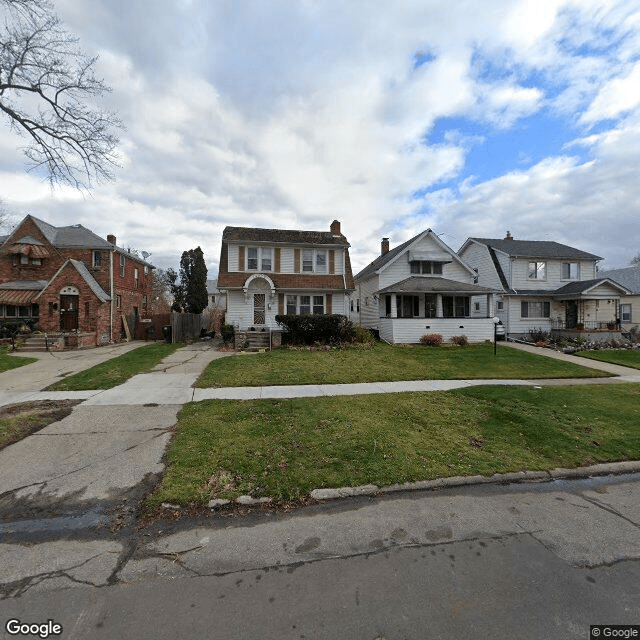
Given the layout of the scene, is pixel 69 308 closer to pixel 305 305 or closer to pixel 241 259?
pixel 241 259

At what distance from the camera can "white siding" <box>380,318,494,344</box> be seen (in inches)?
768

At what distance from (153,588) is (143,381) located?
8.24 meters

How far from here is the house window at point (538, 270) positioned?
963 inches

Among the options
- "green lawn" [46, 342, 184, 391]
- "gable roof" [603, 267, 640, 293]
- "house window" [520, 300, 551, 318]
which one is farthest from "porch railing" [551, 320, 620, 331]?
"green lawn" [46, 342, 184, 391]

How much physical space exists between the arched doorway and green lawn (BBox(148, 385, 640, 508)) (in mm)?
17964

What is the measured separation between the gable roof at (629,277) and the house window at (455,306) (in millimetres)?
17000

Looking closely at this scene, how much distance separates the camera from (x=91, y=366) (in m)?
12.4

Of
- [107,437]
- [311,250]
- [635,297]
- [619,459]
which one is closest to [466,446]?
[619,459]

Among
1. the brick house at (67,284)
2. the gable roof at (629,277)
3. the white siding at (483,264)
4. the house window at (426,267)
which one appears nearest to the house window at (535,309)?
the white siding at (483,264)

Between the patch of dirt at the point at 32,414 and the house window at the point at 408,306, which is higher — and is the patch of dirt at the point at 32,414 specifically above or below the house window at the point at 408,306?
below

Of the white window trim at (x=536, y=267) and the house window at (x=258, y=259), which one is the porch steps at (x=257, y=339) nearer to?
the house window at (x=258, y=259)


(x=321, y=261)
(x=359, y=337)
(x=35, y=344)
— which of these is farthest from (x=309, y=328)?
(x=35, y=344)

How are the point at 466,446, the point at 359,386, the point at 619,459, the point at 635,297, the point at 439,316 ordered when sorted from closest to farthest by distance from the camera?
the point at 619,459, the point at 466,446, the point at 359,386, the point at 439,316, the point at 635,297

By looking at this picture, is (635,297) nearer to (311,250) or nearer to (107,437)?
(311,250)
